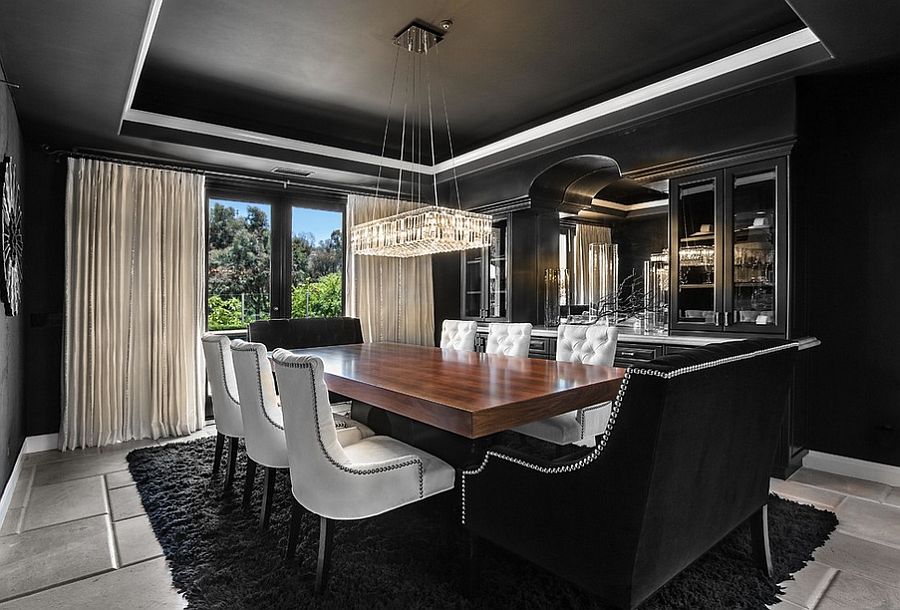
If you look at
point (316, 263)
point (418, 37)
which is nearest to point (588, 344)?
point (418, 37)

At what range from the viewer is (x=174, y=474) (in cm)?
333

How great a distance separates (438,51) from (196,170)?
2541 millimetres

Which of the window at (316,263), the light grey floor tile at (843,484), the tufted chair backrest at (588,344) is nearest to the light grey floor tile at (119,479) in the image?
the window at (316,263)

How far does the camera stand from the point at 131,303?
4.26 m

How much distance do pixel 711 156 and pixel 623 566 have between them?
3.00 m

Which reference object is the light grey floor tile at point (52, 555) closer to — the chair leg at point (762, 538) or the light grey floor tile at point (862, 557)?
the chair leg at point (762, 538)

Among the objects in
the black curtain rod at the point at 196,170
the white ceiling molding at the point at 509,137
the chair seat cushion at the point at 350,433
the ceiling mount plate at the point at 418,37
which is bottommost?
the chair seat cushion at the point at 350,433

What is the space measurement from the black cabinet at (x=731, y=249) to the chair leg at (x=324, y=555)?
112 inches

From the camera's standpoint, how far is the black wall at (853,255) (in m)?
3.19

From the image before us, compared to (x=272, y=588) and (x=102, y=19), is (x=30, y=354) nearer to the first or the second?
(x=102, y=19)

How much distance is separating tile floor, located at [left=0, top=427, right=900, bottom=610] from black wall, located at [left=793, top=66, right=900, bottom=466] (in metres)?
0.40

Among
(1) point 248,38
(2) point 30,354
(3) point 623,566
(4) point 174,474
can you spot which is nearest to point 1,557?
(4) point 174,474

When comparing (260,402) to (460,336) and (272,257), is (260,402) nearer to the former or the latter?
(460,336)

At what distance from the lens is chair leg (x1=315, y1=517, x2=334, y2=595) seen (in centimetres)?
194
